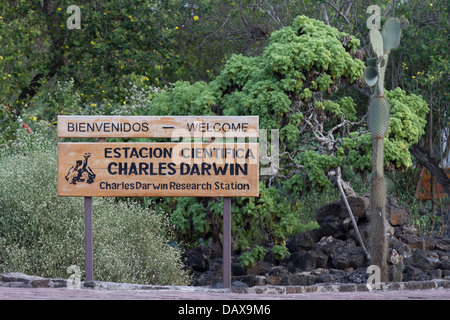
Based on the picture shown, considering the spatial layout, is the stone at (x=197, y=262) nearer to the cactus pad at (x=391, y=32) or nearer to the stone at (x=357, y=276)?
the stone at (x=357, y=276)

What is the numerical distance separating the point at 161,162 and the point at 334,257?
262 centimetres

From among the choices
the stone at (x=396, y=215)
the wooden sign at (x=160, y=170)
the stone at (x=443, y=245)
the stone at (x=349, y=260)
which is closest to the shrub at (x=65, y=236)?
the wooden sign at (x=160, y=170)

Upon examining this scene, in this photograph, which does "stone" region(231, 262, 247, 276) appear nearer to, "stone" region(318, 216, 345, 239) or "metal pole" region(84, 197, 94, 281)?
"stone" region(318, 216, 345, 239)

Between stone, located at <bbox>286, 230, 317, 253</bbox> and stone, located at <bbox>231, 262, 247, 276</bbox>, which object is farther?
stone, located at <bbox>286, 230, 317, 253</bbox>

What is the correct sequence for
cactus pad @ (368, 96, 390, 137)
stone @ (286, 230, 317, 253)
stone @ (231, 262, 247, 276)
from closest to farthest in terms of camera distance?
cactus pad @ (368, 96, 390, 137) → stone @ (231, 262, 247, 276) → stone @ (286, 230, 317, 253)

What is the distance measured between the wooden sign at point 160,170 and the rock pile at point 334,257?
1.42m

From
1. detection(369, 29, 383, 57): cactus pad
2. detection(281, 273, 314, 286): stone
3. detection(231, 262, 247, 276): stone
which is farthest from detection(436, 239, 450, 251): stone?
detection(369, 29, 383, 57): cactus pad

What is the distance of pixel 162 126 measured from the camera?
6.38 meters

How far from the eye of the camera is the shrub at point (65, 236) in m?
6.89

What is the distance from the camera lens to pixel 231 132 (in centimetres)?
638

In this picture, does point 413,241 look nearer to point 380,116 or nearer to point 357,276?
point 357,276

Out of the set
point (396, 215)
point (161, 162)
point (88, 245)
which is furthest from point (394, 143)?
point (88, 245)

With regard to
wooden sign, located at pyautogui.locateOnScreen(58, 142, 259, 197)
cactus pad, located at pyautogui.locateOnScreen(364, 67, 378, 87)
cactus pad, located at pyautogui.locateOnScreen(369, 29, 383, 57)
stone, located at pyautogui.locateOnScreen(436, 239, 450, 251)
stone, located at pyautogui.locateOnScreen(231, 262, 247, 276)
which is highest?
cactus pad, located at pyautogui.locateOnScreen(369, 29, 383, 57)

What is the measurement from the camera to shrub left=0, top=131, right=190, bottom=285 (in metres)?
6.89
